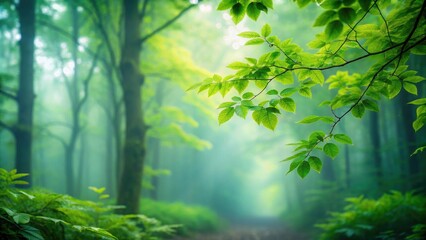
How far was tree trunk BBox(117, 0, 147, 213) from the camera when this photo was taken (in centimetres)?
568

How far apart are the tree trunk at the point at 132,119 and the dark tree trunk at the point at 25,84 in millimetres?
2536

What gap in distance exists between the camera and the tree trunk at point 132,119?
18.6 ft

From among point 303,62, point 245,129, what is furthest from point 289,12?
point 245,129

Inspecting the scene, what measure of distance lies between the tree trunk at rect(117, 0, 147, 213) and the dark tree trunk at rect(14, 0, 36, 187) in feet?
8.32

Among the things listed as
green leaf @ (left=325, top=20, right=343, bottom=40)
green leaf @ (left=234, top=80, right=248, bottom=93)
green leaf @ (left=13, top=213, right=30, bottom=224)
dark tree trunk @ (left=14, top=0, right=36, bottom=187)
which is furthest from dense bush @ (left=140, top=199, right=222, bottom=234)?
green leaf @ (left=325, top=20, right=343, bottom=40)

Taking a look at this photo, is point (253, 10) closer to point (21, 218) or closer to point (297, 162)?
point (297, 162)

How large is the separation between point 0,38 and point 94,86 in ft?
22.5

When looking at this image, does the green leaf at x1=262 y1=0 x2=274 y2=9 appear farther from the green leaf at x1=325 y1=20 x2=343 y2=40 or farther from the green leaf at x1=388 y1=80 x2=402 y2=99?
the green leaf at x1=388 y1=80 x2=402 y2=99

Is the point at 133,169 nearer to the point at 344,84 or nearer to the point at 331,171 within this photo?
the point at 344,84

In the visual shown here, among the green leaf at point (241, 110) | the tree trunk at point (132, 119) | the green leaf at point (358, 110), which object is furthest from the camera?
the tree trunk at point (132, 119)

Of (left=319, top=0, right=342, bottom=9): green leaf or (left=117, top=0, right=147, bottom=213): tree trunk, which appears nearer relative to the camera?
(left=319, top=0, right=342, bottom=9): green leaf

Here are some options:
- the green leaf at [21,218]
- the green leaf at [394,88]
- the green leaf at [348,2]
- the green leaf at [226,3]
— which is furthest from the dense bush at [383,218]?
the green leaf at [21,218]

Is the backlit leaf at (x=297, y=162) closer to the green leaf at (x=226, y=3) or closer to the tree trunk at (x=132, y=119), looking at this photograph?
the green leaf at (x=226, y=3)

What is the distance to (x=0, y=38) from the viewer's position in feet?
51.0
